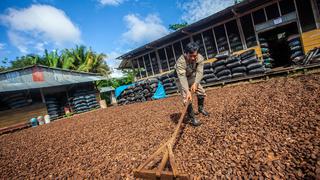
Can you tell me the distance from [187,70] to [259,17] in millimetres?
7700

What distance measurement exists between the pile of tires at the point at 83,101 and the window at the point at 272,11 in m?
14.5

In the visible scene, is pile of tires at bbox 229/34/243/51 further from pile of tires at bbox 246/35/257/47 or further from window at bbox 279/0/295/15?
window at bbox 279/0/295/15

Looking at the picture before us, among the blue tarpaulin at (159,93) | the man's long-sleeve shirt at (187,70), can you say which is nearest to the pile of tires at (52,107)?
the blue tarpaulin at (159,93)

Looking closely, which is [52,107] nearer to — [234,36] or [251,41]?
[234,36]

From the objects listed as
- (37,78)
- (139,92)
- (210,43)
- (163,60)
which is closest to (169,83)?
(139,92)

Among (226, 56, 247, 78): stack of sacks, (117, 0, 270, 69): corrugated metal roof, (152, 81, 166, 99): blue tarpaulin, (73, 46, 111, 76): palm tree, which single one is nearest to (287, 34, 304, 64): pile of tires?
(226, 56, 247, 78): stack of sacks

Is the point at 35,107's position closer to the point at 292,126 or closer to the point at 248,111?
the point at 248,111

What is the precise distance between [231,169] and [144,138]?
194 centimetres

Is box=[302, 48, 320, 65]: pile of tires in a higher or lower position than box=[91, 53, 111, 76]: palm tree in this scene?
lower

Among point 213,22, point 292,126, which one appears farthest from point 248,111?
point 213,22

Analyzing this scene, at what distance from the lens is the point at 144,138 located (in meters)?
3.51

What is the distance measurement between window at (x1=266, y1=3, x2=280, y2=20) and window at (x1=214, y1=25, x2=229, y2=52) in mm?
2276

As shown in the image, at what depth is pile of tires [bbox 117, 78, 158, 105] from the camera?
36.7 feet

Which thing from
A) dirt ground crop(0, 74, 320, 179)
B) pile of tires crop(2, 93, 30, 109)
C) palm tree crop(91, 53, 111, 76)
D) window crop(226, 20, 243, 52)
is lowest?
dirt ground crop(0, 74, 320, 179)
